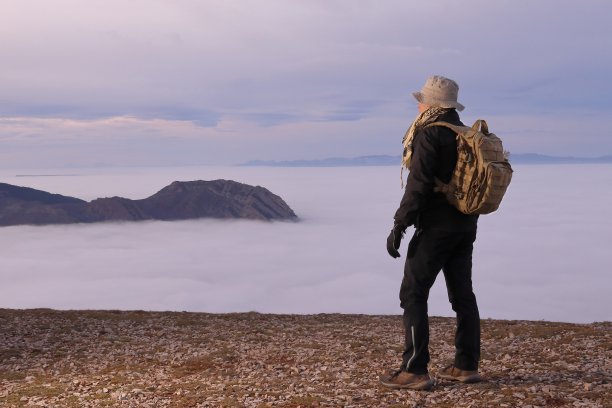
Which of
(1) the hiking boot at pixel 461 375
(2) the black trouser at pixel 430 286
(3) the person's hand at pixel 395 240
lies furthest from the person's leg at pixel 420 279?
(1) the hiking boot at pixel 461 375

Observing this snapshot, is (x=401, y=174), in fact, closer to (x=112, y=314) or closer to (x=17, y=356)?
(x=17, y=356)

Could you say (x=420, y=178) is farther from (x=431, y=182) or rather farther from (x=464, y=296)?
(x=464, y=296)

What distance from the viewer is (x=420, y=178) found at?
838 cm

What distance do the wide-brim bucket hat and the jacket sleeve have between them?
1.85ft

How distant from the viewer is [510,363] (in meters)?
11.9

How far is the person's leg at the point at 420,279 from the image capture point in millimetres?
8789

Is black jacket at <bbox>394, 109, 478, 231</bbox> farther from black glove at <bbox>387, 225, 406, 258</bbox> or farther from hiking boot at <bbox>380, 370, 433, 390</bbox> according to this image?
hiking boot at <bbox>380, 370, 433, 390</bbox>

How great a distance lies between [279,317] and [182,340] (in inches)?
209

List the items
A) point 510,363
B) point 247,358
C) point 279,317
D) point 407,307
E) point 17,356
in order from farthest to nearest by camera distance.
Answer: point 279,317, point 17,356, point 247,358, point 510,363, point 407,307

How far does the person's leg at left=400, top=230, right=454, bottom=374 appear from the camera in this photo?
28.8 feet

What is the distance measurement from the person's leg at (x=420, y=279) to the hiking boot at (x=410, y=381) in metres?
0.36

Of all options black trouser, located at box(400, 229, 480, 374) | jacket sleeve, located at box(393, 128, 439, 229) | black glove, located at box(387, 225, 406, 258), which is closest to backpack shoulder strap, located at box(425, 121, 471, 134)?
jacket sleeve, located at box(393, 128, 439, 229)

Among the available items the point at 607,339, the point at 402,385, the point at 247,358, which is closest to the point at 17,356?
the point at 247,358

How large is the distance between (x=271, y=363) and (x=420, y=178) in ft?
22.2
